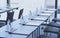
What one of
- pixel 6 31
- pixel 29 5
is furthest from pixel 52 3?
pixel 6 31

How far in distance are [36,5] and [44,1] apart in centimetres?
31

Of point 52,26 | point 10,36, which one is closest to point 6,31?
point 10,36

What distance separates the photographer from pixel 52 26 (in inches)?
149

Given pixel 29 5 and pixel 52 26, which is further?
pixel 29 5

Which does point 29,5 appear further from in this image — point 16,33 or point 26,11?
point 16,33

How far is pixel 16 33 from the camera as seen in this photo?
90.7 inches

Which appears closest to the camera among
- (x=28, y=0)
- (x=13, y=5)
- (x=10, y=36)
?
(x=10, y=36)

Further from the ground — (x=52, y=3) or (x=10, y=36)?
(x=52, y=3)

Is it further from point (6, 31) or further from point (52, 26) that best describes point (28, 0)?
point (6, 31)

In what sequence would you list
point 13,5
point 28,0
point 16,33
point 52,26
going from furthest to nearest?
point 13,5 → point 28,0 → point 52,26 → point 16,33

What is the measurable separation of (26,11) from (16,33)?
301 cm

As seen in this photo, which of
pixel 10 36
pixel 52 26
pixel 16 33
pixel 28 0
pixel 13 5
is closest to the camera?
pixel 10 36

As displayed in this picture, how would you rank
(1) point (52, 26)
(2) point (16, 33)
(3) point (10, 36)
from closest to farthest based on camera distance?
1. (3) point (10, 36)
2. (2) point (16, 33)
3. (1) point (52, 26)

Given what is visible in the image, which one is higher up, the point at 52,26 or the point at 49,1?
the point at 49,1
